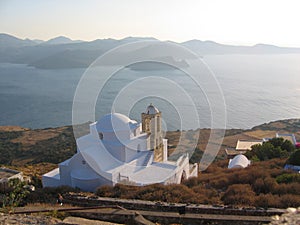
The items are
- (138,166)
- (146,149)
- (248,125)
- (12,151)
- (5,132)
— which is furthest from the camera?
(248,125)

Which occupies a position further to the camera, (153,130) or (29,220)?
(153,130)

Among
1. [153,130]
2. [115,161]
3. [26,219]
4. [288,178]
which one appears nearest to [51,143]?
[153,130]

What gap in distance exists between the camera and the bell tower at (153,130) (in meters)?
12.5

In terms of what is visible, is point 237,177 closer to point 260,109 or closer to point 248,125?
point 248,125

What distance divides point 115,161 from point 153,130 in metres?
2.39

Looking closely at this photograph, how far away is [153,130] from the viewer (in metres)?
12.8

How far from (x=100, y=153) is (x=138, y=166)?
1518 millimetres

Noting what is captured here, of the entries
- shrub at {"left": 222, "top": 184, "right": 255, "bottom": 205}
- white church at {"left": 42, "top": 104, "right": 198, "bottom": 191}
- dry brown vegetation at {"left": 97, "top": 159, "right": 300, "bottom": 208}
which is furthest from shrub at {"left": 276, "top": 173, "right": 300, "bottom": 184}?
white church at {"left": 42, "top": 104, "right": 198, "bottom": 191}

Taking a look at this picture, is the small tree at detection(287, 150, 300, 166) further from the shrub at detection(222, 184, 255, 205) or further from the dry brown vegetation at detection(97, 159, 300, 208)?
the shrub at detection(222, 184, 255, 205)

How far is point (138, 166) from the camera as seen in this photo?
11.4 meters

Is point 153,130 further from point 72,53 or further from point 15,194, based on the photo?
point 72,53

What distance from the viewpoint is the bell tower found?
12.5 m

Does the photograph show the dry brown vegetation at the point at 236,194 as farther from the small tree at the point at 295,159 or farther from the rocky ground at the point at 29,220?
the rocky ground at the point at 29,220

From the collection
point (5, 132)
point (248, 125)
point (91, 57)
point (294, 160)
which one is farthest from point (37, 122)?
point (91, 57)
